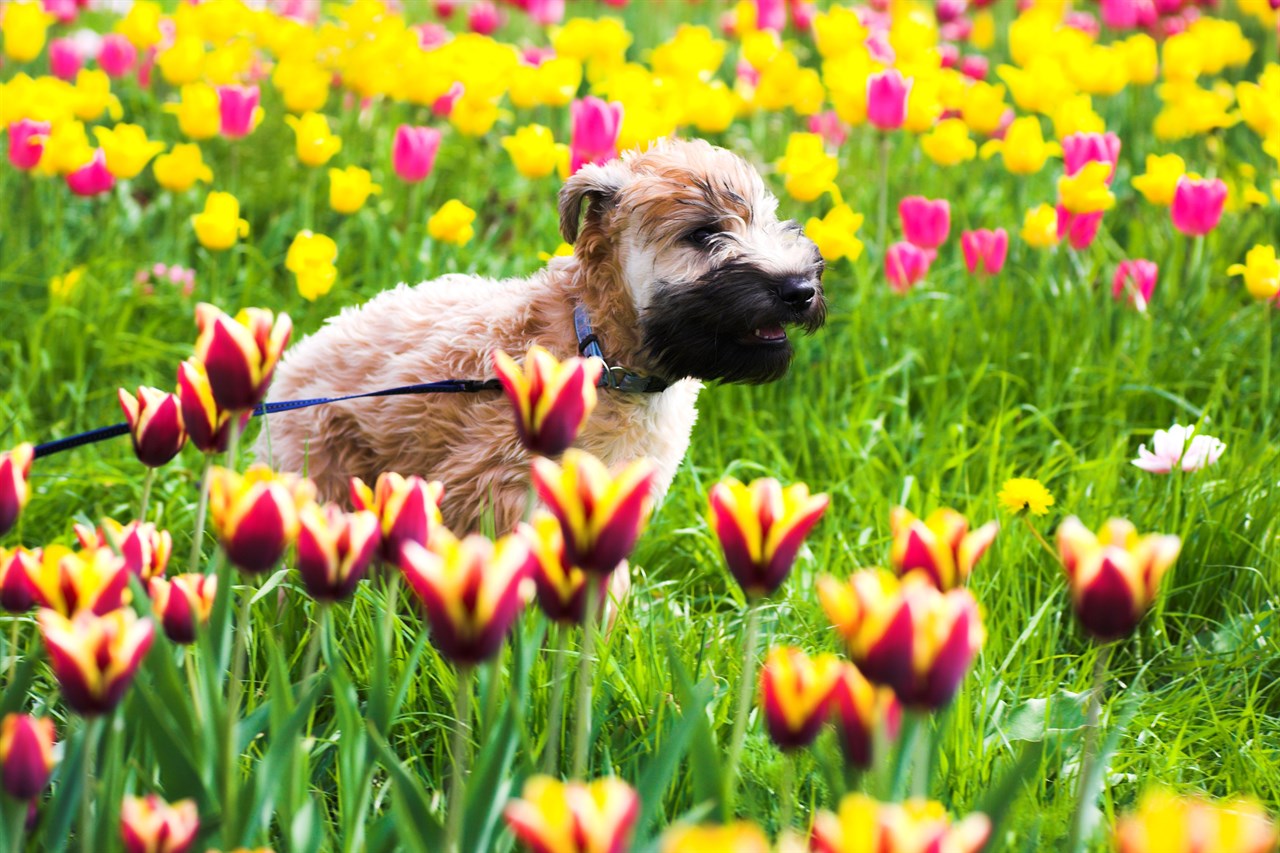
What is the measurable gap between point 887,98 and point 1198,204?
1.05m

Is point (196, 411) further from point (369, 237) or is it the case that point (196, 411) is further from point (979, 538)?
point (369, 237)

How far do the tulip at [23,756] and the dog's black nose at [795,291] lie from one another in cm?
172

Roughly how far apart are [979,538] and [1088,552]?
A: 136 mm

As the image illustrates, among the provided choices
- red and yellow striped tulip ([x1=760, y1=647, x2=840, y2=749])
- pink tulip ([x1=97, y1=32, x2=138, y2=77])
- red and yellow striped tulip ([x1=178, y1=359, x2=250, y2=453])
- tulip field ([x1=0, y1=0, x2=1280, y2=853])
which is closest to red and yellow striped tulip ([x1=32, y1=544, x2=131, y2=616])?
tulip field ([x1=0, y1=0, x2=1280, y2=853])

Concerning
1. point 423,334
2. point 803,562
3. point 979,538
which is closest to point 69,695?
point 979,538

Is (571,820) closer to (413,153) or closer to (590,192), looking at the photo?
(590,192)

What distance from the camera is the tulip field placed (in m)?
1.43

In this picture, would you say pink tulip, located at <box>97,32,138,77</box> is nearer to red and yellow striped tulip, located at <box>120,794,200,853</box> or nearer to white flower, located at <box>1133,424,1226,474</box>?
white flower, located at <box>1133,424,1226,474</box>

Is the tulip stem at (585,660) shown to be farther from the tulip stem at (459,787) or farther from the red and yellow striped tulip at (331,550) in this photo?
the red and yellow striped tulip at (331,550)

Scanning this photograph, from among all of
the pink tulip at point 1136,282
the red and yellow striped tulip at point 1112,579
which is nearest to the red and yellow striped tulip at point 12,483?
the red and yellow striped tulip at point 1112,579

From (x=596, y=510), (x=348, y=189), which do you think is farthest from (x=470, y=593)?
(x=348, y=189)

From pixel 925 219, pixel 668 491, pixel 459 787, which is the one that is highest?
pixel 459 787

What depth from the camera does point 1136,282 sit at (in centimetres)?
401

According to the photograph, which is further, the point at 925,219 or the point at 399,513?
the point at 925,219
